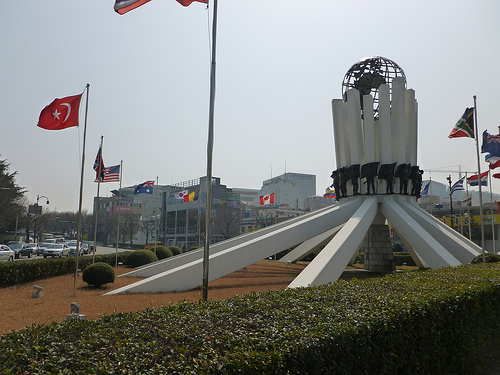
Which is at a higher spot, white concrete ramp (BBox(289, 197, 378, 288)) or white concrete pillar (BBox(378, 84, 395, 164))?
white concrete pillar (BBox(378, 84, 395, 164))

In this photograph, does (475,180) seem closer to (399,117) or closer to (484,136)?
(399,117)

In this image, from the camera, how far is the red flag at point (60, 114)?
11.7 metres

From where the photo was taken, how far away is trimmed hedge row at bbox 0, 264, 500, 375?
3006 millimetres

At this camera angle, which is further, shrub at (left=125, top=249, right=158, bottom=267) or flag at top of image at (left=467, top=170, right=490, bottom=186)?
flag at top of image at (left=467, top=170, right=490, bottom=186)

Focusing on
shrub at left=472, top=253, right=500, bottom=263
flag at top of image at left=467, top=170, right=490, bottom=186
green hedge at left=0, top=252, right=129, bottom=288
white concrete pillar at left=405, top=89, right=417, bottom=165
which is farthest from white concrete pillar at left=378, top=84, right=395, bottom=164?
green hedge at left=0, top=252, right=129, bottom=288

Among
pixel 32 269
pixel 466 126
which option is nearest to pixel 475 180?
pixel 466 126

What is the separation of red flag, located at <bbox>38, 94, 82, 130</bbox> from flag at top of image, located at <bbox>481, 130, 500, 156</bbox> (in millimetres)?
15748

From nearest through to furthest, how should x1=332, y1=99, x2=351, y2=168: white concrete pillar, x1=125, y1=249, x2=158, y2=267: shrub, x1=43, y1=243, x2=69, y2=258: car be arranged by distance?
x1=332, y1=99, x2=351, y2=168: white concrete pillar
x1=125, y1=249, x2=158, y2=267: shrub
x1=43, y1=243, x2=69, y2=258: car

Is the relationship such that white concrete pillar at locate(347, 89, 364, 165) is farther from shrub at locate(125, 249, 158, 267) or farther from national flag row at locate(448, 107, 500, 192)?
shrub at locate(125, 249, 158, 267)

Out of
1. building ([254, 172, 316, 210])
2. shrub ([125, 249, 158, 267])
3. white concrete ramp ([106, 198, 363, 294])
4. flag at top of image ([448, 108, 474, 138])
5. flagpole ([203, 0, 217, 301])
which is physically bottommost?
shrub ([125, 249, 158, 267])

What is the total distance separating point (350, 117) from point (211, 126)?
43.6 feet

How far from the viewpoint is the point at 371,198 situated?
62.0 feet

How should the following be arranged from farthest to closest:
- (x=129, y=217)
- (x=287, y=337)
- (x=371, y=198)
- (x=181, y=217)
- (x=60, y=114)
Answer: (x=181, y=217), (x=129, y=217), (x=371, y=198), (x=60, y=114), (x=287, y=337)

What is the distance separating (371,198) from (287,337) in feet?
53.3
